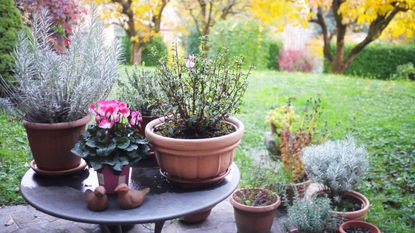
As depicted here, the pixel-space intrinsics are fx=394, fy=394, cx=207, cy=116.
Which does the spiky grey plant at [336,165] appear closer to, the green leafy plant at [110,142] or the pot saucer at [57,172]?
the green leafy plant at [110,142]

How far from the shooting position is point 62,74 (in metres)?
1.70

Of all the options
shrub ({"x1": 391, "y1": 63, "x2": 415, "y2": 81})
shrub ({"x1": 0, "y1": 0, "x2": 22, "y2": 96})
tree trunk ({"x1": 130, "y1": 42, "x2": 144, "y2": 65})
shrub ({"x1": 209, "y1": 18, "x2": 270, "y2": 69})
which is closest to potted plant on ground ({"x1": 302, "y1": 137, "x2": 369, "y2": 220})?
shrub ({"x1": 0, "y1": 0, "x2": 22, "y2": 96})

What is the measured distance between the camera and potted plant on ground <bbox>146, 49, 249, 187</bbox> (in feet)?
5.44

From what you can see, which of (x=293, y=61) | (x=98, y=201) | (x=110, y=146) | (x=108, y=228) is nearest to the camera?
(x=98, y=201)

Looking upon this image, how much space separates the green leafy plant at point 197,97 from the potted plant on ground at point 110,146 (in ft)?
0.67

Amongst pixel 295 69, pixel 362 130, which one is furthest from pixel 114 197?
pixel 295 69

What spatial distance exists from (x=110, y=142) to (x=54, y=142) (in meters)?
0.29

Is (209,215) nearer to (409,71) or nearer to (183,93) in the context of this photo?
(183,93)

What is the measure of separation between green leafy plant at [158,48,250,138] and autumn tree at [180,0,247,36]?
35.5 feet

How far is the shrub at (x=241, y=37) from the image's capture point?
1091cm

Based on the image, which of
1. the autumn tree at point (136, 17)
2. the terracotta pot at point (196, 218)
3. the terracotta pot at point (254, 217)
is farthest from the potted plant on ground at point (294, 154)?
the autumn tree at point (136, 17)

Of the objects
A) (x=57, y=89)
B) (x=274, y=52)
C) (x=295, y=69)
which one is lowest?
(x=295, y=69)

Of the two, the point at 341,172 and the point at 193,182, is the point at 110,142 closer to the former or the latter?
the point at 193,182

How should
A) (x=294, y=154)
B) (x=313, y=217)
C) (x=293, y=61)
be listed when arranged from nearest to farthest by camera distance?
(x=313, y=217) → (x=294, y=154) → (x=293, y=61)
